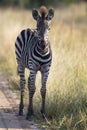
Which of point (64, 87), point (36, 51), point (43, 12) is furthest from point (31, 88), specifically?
point (43, 12)

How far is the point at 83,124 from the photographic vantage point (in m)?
8.47

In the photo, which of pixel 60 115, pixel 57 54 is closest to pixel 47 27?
pixel 60 115

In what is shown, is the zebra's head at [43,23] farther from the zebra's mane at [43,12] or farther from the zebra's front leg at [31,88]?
the zebra's front leg at [31,88]

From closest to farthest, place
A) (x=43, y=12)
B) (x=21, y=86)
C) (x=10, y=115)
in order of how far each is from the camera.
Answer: (x=43, y=12) → (x=10, y=115) → (x=21, y=86)

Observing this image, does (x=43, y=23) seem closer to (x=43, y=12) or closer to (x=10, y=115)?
(x=43, y=12)

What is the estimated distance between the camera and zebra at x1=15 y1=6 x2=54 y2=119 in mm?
8664

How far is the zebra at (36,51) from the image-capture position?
8664 mm

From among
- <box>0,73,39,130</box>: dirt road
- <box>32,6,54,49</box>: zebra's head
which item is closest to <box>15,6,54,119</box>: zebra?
<box>32,6,54,49</box>: zebra's head

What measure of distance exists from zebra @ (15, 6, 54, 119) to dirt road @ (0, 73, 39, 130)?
0.22 meters

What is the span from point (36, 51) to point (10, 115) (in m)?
1.33

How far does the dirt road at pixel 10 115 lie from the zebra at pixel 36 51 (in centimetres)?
22

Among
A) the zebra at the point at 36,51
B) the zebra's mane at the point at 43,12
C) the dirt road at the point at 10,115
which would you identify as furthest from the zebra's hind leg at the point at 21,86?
the zebra's mane at the point at 43,12

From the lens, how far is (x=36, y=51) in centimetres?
899

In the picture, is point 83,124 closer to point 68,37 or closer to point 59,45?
point 59,45
